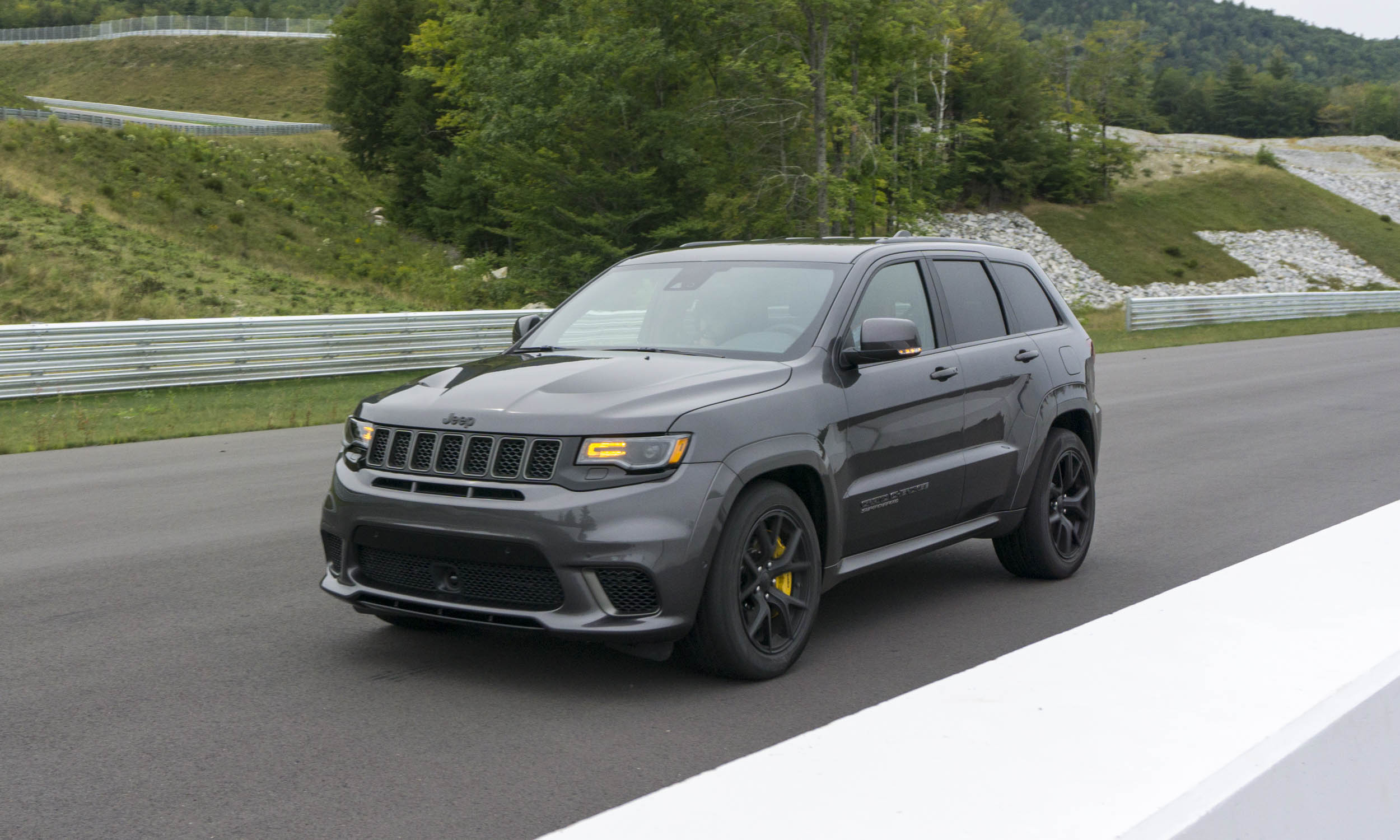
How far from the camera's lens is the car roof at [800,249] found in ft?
21.3

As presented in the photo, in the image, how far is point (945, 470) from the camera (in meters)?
6.32

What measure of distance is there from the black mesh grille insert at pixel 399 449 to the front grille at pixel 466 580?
0.35 meters

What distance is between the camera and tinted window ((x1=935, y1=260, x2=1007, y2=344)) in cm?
684

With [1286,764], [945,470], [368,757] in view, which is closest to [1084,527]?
[945,470]

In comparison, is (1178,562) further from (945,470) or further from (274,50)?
(274,50)

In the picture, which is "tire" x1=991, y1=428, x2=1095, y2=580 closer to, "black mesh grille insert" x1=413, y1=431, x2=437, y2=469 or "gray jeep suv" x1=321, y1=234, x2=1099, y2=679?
"gray jeep suv" x1=321, y1=234, x2=1099, y2=679

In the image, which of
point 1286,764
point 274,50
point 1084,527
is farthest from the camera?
point 274,50

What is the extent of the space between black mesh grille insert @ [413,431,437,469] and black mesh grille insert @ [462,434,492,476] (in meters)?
0.18

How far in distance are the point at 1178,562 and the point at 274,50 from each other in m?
105

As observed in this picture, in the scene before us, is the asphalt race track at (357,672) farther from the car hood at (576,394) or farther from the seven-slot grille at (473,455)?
the car hood at (576,394)

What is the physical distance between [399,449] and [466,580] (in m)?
0.62

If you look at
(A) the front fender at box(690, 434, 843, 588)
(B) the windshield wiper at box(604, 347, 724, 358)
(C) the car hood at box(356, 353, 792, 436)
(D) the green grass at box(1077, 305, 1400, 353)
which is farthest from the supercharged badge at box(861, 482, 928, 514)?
(D) the green grass at box(1077, 305, 1400, 353)

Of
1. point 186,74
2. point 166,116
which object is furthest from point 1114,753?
point 186,74

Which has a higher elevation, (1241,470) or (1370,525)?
(1370,525)
